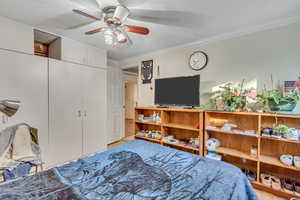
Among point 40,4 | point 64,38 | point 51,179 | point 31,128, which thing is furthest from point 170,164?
point 64,38

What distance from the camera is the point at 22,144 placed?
205cm

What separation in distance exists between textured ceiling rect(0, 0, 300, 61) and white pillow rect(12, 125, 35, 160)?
157 centimetres

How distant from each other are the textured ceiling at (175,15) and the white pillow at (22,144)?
1.57 meters

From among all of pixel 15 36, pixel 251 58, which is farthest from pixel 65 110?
pixel 251 58

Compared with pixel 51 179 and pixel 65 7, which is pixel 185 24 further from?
pixel 51 179

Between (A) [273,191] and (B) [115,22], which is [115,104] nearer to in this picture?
(B) [115,22]

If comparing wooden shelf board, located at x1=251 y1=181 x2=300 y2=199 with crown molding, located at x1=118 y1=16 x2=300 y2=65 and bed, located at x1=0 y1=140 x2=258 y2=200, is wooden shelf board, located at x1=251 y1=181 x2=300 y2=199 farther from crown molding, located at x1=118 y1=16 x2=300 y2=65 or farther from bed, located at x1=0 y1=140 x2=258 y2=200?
crown molding, located at x1=118 y1=16 x2=300 y2=65

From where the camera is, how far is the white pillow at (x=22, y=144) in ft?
6.54

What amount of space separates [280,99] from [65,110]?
3.30 m

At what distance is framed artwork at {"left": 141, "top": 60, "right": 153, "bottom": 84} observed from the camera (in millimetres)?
3363

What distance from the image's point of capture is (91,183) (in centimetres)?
110

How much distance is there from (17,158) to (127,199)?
1870mm

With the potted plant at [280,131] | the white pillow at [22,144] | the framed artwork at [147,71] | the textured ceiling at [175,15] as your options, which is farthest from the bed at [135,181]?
the framed artwork at [147,71]

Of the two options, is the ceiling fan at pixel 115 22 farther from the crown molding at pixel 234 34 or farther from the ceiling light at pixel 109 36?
the crown molding at pixel 234 34
